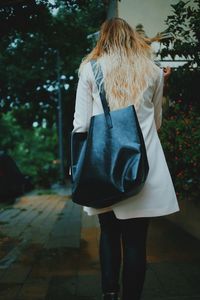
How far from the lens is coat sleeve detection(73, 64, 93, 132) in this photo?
2.43 meters

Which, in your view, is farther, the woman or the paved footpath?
the paved footpath

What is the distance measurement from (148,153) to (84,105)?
473 mm

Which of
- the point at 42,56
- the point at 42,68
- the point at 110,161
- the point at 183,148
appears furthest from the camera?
the point at 42,68

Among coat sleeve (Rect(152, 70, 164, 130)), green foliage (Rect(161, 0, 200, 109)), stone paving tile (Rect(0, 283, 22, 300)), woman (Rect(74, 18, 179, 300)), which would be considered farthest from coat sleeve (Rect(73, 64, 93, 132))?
green foliage (Rect(161, 0, 200, 109))

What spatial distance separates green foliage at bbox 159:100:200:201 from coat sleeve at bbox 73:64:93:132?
80.3 inches

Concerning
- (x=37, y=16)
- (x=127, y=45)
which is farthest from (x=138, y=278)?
(x=37, y=16)

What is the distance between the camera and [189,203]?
5.56m

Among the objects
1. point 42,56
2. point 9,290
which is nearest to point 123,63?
point 9,290

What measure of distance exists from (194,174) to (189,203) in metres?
1.16

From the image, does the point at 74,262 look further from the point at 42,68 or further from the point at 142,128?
the point at 42,68

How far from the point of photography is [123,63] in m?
2.46

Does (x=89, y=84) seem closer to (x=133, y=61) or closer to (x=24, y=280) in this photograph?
(x=133, y=61)

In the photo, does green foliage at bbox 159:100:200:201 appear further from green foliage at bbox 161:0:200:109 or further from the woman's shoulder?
the woman's shoulder

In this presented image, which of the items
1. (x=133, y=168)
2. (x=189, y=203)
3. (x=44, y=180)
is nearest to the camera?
(x=133, y=168)
